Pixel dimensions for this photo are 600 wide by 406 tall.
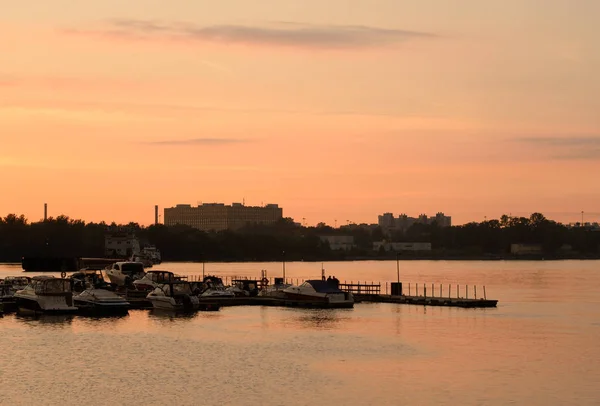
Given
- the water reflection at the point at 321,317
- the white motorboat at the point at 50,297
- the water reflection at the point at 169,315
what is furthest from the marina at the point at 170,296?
the water reflection at the point at 321,317

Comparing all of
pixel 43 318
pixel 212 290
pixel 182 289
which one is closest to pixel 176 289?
pixel 182 289

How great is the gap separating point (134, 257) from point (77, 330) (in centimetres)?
9744

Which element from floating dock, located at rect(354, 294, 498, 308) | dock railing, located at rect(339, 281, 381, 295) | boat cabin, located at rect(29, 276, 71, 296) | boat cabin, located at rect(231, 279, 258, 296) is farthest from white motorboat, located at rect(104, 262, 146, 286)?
boat cabin, located at rect(29, 276, 71, 296)

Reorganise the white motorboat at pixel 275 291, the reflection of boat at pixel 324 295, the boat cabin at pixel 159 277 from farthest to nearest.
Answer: the white motorboat at pixel 275 291 < the boat cabin at pixel 159 277 < the reflection of boat at pixel 324 295

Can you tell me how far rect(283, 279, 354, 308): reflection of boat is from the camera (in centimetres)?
11144

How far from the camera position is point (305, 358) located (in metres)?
71.6

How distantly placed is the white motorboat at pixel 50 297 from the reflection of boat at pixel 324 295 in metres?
26.8

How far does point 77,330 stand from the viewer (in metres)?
89.0

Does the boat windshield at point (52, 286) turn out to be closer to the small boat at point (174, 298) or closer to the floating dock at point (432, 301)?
the small boat at point (174, 298)

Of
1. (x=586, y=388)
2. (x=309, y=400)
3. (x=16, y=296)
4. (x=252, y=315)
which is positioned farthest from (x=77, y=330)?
(x=586, y=388)

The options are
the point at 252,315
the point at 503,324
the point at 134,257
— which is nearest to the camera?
the point at 503,324

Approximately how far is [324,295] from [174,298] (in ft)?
55.1

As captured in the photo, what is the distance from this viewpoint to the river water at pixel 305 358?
57344mm

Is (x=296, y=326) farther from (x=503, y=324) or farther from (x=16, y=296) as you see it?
(x=16, y=296)
